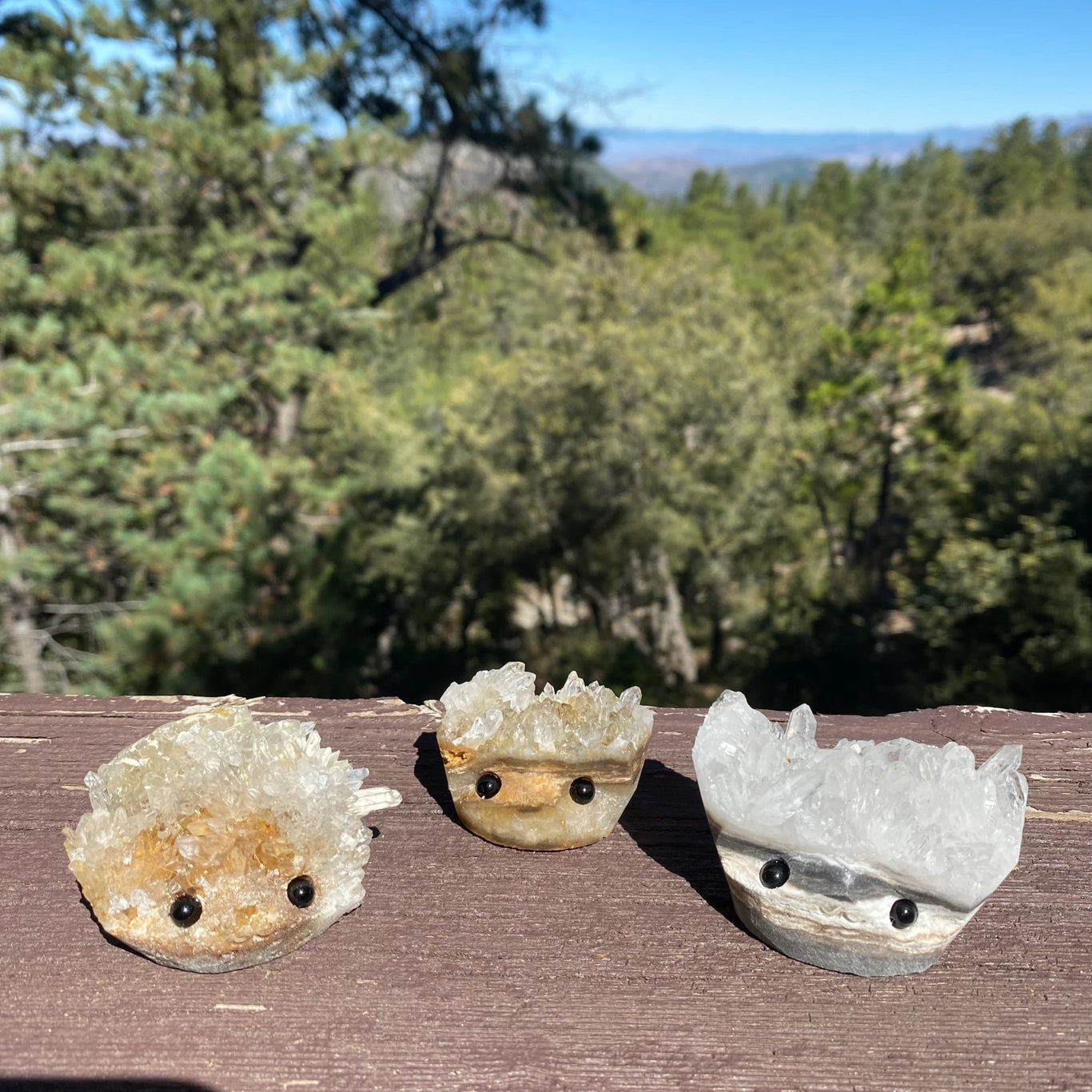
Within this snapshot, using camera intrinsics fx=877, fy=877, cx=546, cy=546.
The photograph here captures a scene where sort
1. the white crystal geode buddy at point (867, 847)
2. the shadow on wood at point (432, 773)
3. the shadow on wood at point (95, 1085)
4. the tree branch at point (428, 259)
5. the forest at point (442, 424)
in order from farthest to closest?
the tree branch at point (428, 259) < the forest at point (442, 424) < the shadow on wood at point (432, 773) < the white crystal geode buddy at point (867, 847) < the shadow on wood at point (95, 1085)

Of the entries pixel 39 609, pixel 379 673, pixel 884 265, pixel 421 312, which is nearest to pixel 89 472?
pixel 39 609

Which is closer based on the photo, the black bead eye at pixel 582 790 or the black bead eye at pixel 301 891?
the black bead eye at pixel 301 891

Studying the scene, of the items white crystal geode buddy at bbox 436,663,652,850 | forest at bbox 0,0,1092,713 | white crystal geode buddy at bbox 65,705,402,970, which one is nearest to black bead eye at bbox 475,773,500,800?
white crystal geode buddy at bbox 436,663,652,850

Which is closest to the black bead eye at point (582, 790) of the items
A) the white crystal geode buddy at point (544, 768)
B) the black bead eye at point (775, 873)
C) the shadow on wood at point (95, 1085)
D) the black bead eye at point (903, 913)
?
the white crystal geode buddy at point (544, 768)

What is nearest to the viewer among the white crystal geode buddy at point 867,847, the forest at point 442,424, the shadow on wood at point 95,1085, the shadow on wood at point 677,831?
the shadow on wood at point 95,1085

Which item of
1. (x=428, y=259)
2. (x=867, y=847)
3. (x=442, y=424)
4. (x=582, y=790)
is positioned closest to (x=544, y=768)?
(x=582, y=790)

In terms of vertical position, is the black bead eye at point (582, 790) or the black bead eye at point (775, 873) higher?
the black bead eye at point (775, 873)

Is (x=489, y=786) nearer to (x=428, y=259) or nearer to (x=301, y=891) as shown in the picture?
(x=301, y=891)

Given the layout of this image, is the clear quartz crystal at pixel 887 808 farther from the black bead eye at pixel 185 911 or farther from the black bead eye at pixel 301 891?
the black bead eye at pixel 185 911

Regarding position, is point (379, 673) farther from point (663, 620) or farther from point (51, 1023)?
point (51, 1023)
